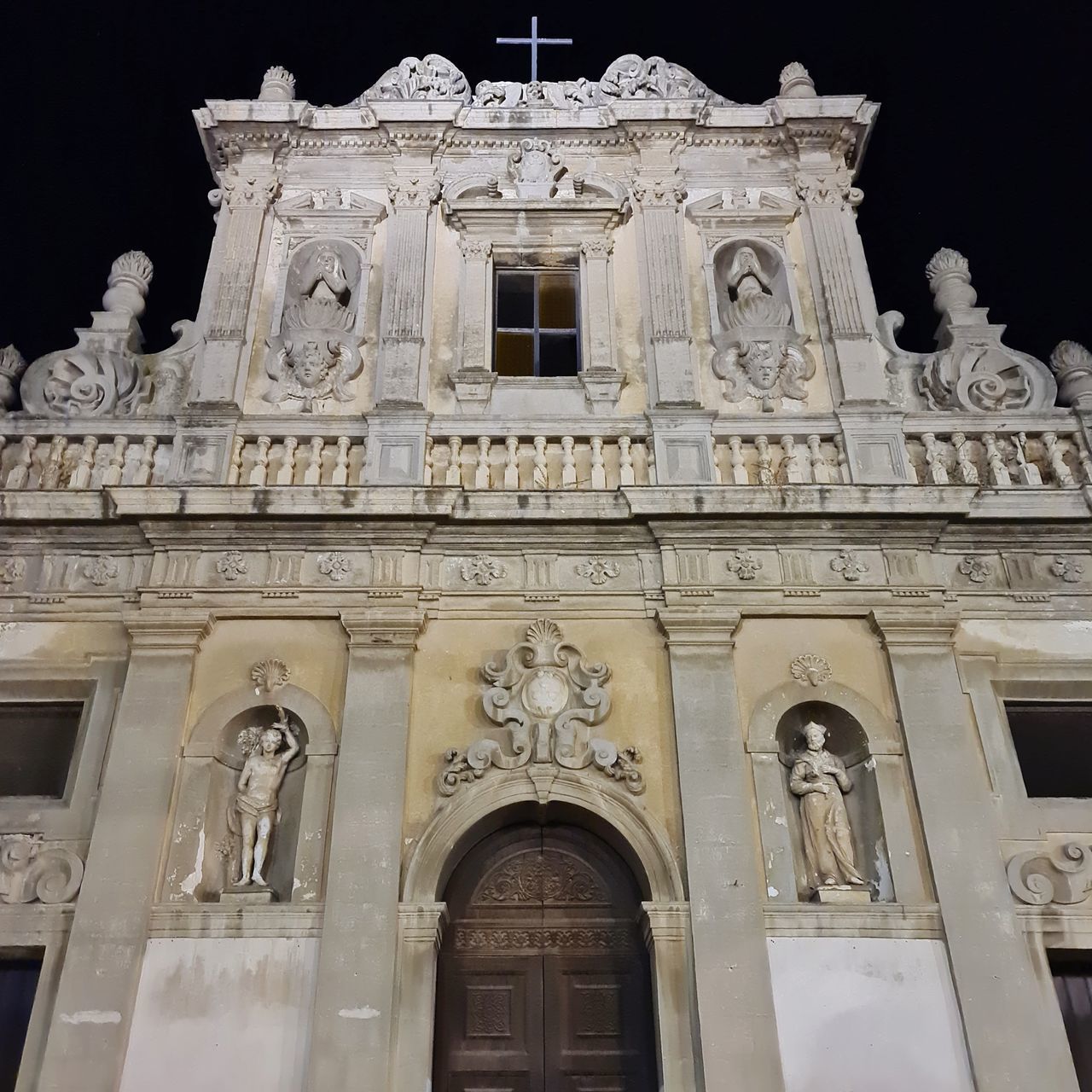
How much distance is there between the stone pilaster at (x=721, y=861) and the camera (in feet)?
26.8

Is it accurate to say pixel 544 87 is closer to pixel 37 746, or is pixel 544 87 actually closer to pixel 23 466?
pixel 23 466

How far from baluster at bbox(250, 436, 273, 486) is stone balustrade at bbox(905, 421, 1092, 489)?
6.57 metres

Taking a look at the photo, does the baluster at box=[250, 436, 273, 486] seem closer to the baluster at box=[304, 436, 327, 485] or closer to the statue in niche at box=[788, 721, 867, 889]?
the baluster at box=[304, 436, 327, 485]

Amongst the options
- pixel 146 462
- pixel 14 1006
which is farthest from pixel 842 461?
pixel 14 1006

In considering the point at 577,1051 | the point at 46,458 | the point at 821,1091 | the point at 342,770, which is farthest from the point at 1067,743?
the point at 46,458

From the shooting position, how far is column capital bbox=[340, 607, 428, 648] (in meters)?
9.91

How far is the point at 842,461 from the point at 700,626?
2507 millimetres

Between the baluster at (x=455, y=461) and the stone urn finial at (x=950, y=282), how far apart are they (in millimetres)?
5917

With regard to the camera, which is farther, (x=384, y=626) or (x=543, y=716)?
(x=384, y=626)

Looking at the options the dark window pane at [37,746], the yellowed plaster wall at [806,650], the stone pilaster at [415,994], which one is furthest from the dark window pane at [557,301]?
the stone pilaster at [415,994]

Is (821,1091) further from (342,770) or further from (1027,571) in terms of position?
(1027,571)

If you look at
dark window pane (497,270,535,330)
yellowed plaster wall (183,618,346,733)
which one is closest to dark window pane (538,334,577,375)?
dark window pane (497,270,535,330)

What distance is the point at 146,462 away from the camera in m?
11.0

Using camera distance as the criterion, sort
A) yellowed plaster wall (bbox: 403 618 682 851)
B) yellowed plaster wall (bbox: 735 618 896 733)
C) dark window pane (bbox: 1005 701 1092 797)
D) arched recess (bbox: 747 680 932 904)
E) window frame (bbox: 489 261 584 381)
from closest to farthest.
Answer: arched recess (bbox: 747 680 932 904) → yellowed plaster wall (bbox: 403 618 682 851) → dark window pane (bbox: 1005 701 1092 797) → yellowed plaster wall (bbox: 735 618 896 733) → window frame (bbox: 489 261 584 381)
